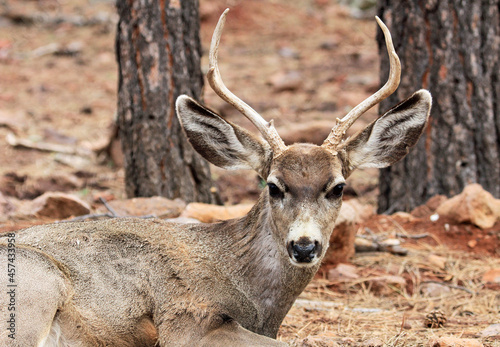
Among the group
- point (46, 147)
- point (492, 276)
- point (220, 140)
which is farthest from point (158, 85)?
point (46, 147)

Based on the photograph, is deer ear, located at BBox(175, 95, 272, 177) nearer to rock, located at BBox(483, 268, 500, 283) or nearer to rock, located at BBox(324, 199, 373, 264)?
rock, located at BBox(324, 199, 373, 264)

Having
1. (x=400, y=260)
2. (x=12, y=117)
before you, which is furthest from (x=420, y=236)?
(x=12, y=117)

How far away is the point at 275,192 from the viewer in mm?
5148

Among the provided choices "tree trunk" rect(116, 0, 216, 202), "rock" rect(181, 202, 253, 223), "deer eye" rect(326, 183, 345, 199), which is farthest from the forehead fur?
"tree trunk" rect(116, 0, 216, 202)

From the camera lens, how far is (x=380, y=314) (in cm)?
645

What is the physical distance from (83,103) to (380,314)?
1104 cm

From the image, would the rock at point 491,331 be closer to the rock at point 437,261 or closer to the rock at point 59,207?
the rock at point 437,261

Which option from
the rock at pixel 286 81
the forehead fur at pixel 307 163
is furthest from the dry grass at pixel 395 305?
the rock at pixel 286 81

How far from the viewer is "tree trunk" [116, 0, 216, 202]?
26.5 ft

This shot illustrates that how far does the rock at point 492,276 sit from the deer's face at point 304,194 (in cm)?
292

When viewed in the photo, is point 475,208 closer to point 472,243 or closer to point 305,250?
point 472,243

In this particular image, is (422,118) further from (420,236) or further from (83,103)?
(83,103)

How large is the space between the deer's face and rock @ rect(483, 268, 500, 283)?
292cm

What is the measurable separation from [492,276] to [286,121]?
24.4 feet
